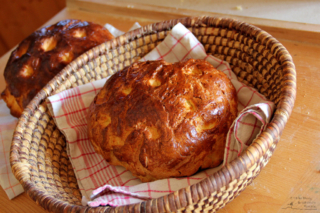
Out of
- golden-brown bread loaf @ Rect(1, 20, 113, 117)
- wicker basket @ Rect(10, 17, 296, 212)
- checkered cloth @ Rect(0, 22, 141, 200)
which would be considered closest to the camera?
wicker basket @ Rect(10, 17, 296, 212)

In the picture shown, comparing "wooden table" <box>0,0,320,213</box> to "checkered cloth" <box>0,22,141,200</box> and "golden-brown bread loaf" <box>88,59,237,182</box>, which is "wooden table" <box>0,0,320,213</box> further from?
"golden-brown bread loaf" <box>88,59,237,182</box>

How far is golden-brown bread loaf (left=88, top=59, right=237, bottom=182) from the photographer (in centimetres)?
82

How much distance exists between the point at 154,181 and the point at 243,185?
27 centimetres

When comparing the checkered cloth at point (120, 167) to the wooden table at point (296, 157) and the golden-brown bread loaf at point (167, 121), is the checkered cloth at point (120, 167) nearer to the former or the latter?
the golden-brown bread loaf at point (167, 121)

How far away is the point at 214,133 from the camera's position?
838mm

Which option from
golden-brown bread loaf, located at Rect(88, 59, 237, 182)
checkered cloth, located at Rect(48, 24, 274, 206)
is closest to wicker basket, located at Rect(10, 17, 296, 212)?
checkered cloth, located at Rect(48, 24, 274, 206)

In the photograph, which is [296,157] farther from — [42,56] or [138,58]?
[42,56]

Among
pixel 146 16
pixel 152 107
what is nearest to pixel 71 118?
pixel 152 107

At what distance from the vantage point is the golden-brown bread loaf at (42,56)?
1270 mm

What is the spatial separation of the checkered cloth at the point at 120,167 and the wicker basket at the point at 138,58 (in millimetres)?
47

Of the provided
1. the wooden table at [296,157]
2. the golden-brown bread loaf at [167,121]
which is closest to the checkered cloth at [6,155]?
the wooden table at [296,157]

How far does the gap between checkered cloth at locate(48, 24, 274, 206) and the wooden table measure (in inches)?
6.1

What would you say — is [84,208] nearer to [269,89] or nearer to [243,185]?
[243,185]

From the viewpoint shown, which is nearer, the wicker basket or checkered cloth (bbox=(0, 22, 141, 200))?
the wicker basket
